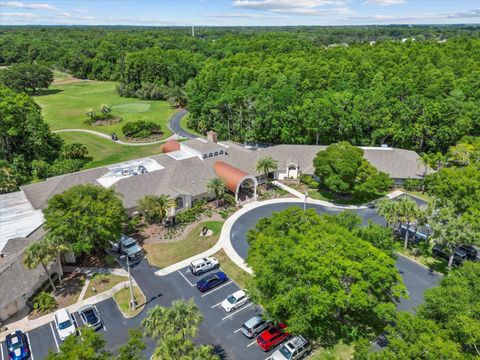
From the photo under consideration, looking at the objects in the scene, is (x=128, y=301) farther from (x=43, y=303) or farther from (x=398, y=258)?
(x=398, y=258)

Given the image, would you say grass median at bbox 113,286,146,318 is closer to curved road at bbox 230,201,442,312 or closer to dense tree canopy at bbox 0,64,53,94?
curved road at bbox 230,201,442,312

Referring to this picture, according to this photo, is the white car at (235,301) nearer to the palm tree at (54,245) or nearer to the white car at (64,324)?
the white car at (64,324)

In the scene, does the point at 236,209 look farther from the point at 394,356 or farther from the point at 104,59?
the point at 104,59

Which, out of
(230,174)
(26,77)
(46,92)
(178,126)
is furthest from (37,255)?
(46,92)

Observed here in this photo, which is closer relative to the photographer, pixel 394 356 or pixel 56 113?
pixel 394 356

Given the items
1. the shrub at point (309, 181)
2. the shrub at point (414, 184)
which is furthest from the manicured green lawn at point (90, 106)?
the shrub at point (414, 184)

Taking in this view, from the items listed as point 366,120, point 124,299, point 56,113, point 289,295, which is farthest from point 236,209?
point 56,113

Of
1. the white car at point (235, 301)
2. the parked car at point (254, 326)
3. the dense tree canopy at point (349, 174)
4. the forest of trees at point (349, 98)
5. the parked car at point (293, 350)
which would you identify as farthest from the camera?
the forest of trees at point (349, 98)
